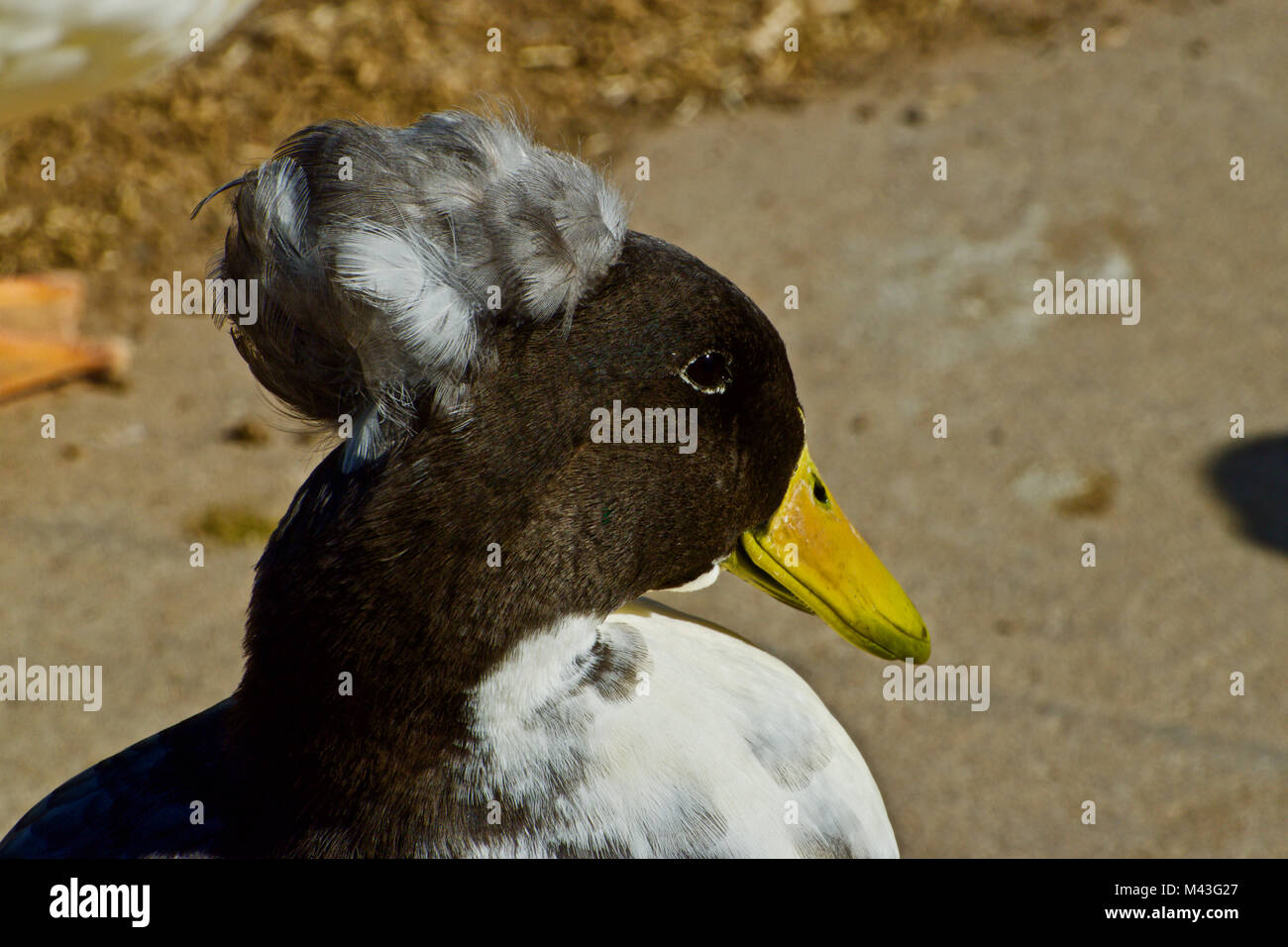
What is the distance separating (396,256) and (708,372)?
17.9 inches

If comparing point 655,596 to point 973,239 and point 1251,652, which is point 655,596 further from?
point 973,239

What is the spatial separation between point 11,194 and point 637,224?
6.63ft

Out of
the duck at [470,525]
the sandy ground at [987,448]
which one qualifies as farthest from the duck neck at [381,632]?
the sandy ground at [987,448]

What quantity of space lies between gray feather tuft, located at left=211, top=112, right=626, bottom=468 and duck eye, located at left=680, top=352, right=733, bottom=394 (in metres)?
0.18

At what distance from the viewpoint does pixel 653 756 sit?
183cm

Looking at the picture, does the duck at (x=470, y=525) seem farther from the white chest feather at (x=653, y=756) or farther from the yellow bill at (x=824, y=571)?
the yellow bill at (x=824, y=571)

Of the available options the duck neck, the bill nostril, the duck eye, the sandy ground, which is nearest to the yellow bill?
the bill nostril

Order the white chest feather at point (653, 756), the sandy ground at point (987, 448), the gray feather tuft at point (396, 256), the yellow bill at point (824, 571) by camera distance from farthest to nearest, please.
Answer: the sandy ground at point (987, 448), the yellow bill at point (824, 571), the white chest feather at point (653, 756), the gray feather tuft at point (396, 256)

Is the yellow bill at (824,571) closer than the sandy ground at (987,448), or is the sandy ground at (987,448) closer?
the yellow bill at (824,571)

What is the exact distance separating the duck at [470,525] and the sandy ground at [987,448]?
1.38 m

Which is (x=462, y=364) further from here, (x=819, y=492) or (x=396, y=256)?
(x=819, y=492)

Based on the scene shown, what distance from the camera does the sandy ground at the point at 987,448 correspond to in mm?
3213

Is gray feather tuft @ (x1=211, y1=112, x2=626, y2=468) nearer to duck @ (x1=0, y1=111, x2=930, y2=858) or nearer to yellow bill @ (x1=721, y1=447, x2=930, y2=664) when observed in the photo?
duck @ (x1=0, y1=111, x2=930, y2=858)
